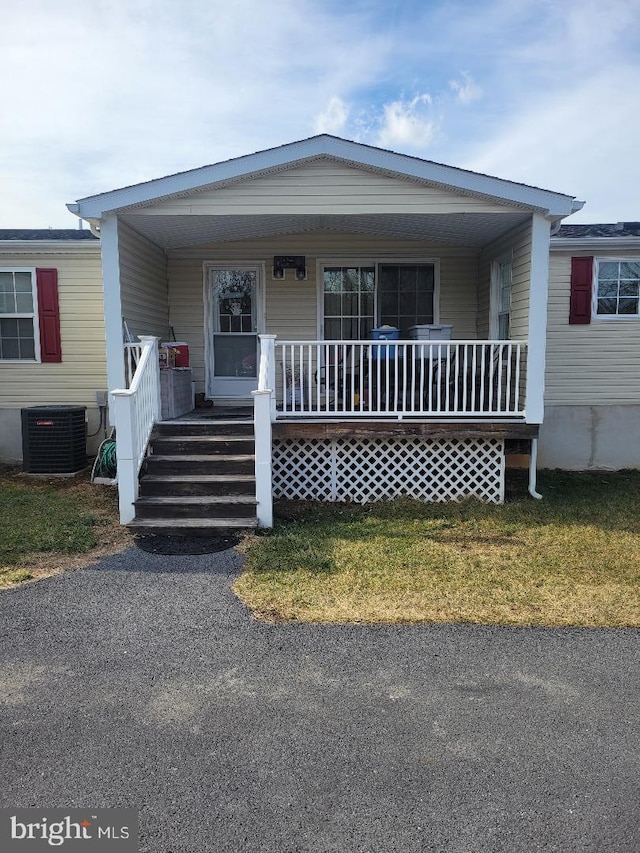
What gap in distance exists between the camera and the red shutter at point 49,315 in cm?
868

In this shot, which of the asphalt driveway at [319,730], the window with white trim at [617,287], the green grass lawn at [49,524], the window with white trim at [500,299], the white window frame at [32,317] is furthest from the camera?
the white window frame at [32,317]

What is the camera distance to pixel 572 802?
86.6 inches

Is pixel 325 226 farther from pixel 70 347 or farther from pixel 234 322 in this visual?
pixel 70 347

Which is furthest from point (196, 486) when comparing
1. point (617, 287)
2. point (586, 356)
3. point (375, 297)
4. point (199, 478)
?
point (617, 287)

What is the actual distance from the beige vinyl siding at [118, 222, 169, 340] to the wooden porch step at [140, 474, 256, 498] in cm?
216

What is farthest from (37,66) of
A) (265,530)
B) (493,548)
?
(493,548)

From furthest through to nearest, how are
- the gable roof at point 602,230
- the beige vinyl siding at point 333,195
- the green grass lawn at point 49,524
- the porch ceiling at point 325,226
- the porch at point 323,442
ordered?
the gable roof at point 602,230
the porch ceiling at point 325,226
the beige vinyl siding at point 333,195
the porch at point 323,442
the green grass lawn at point 49,524

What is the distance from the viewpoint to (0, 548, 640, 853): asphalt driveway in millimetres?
2104

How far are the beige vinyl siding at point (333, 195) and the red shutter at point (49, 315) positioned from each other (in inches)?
112

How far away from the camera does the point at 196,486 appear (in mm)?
6004

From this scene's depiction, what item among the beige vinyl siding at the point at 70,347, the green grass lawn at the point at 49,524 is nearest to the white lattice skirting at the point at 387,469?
the green grass lawn at the point at 49,524

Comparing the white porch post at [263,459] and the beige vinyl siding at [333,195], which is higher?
the beige vinyl siding at [333,195]

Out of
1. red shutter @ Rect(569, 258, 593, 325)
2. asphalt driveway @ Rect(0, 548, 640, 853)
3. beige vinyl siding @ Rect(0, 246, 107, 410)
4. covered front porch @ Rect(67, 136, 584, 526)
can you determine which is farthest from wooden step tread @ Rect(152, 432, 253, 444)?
red shutter @ Rect(569, 258, 593, 325)

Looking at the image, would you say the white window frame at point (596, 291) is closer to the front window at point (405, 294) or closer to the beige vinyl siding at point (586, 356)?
the beige vinyl siding at point (586, 356)
